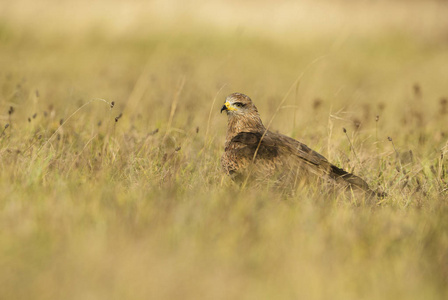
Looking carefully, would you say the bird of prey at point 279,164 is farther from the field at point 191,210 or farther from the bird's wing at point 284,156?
the field at point 191,210

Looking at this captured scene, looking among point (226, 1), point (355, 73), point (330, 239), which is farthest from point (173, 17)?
point (330, 239)

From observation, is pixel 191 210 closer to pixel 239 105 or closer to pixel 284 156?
pixel 284 156

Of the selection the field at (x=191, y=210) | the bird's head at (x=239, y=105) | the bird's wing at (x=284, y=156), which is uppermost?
the bird's head at (x=239, y=105)

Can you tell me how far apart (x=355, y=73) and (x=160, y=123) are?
650 centimetres

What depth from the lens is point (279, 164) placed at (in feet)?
13.0

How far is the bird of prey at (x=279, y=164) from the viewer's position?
3.91 metres

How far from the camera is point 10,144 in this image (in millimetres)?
4332

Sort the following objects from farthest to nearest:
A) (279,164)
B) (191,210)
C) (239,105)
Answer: (239,105), (279,164), (191,210)

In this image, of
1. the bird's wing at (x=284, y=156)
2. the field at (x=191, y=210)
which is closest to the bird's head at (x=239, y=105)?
the field at (x=191, y=210)

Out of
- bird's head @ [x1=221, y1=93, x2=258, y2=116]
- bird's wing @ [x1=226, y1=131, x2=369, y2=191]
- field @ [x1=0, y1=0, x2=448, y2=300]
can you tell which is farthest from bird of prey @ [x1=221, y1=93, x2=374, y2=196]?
bird's head @ [x1=221, y1=93, x2=258, y2=116]

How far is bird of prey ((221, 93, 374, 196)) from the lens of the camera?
391 cm

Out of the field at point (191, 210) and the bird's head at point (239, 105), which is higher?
the bird's head at point (239, 105)

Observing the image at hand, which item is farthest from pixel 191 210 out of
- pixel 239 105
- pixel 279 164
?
pixel 239 105

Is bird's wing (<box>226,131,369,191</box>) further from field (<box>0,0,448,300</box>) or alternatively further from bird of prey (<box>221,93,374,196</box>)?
field (<box>0,0,448,300</box>)
